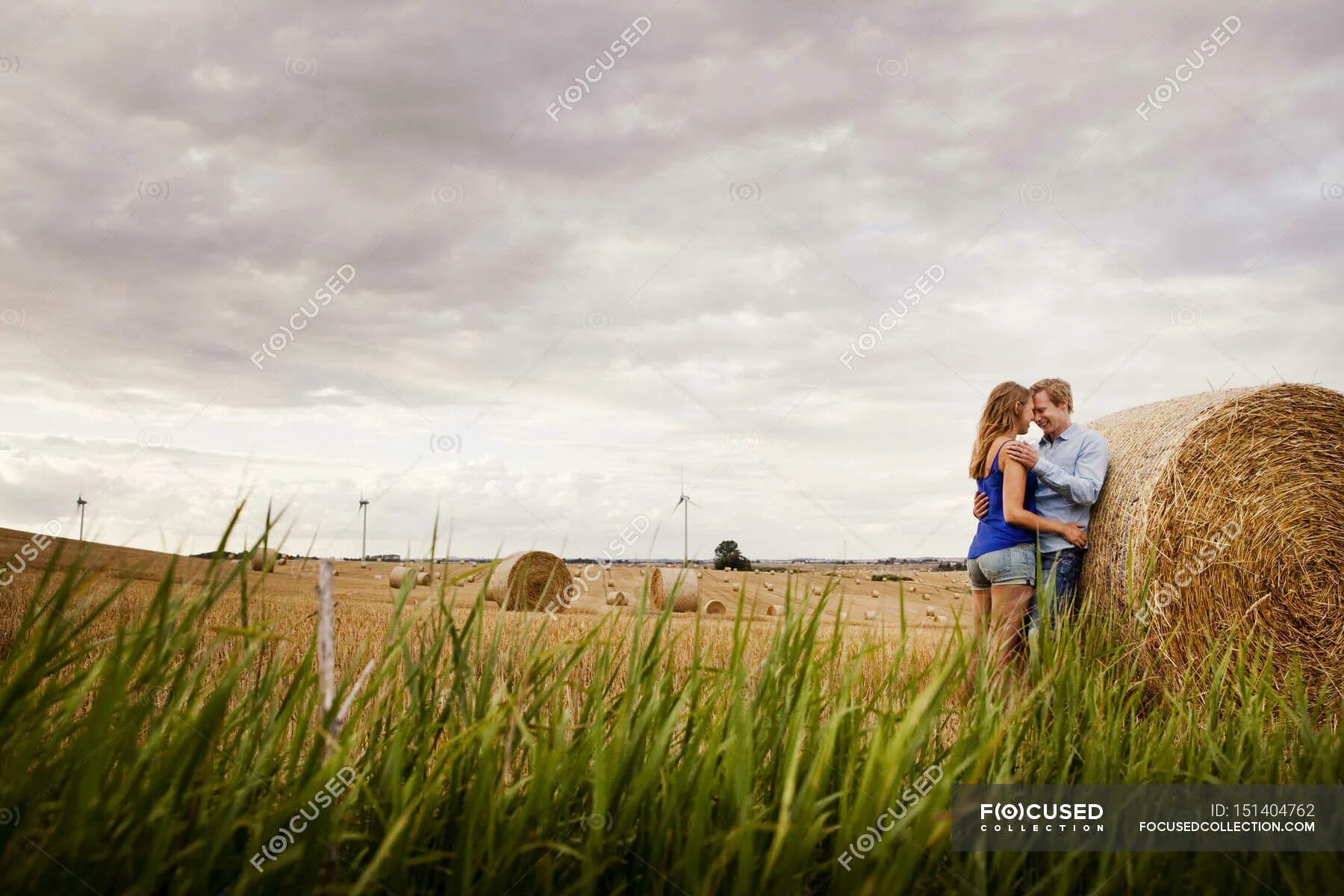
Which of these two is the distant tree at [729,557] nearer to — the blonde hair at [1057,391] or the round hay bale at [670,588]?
the round hay bale at [670,588]

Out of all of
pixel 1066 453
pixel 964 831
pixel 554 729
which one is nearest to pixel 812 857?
pixel 964 831

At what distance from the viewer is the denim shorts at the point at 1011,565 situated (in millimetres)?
6297

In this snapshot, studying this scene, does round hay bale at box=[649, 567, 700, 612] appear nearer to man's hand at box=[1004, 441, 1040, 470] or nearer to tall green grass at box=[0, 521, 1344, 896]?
man's hand at box=[1004, 441, 1040, 470]

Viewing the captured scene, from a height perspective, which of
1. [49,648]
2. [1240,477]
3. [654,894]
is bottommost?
[654,894]

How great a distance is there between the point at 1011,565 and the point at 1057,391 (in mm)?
1496

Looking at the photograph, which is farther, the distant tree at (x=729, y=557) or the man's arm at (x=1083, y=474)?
the distant tree at (x=729, y=557)

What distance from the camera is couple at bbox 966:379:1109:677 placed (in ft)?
20.7

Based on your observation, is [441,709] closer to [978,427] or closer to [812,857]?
[812,857]

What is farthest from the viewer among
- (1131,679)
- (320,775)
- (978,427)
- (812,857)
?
(978,427)

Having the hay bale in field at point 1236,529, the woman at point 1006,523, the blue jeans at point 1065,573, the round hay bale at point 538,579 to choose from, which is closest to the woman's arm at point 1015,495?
the woman at point 1006,523

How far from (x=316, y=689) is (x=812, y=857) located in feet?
4.79

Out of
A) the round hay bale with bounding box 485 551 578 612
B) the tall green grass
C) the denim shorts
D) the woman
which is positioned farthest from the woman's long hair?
the round hay bale with bounding box 485 551 578 612

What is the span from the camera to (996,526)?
256 inches

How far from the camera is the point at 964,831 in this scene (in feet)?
A: 8.34
